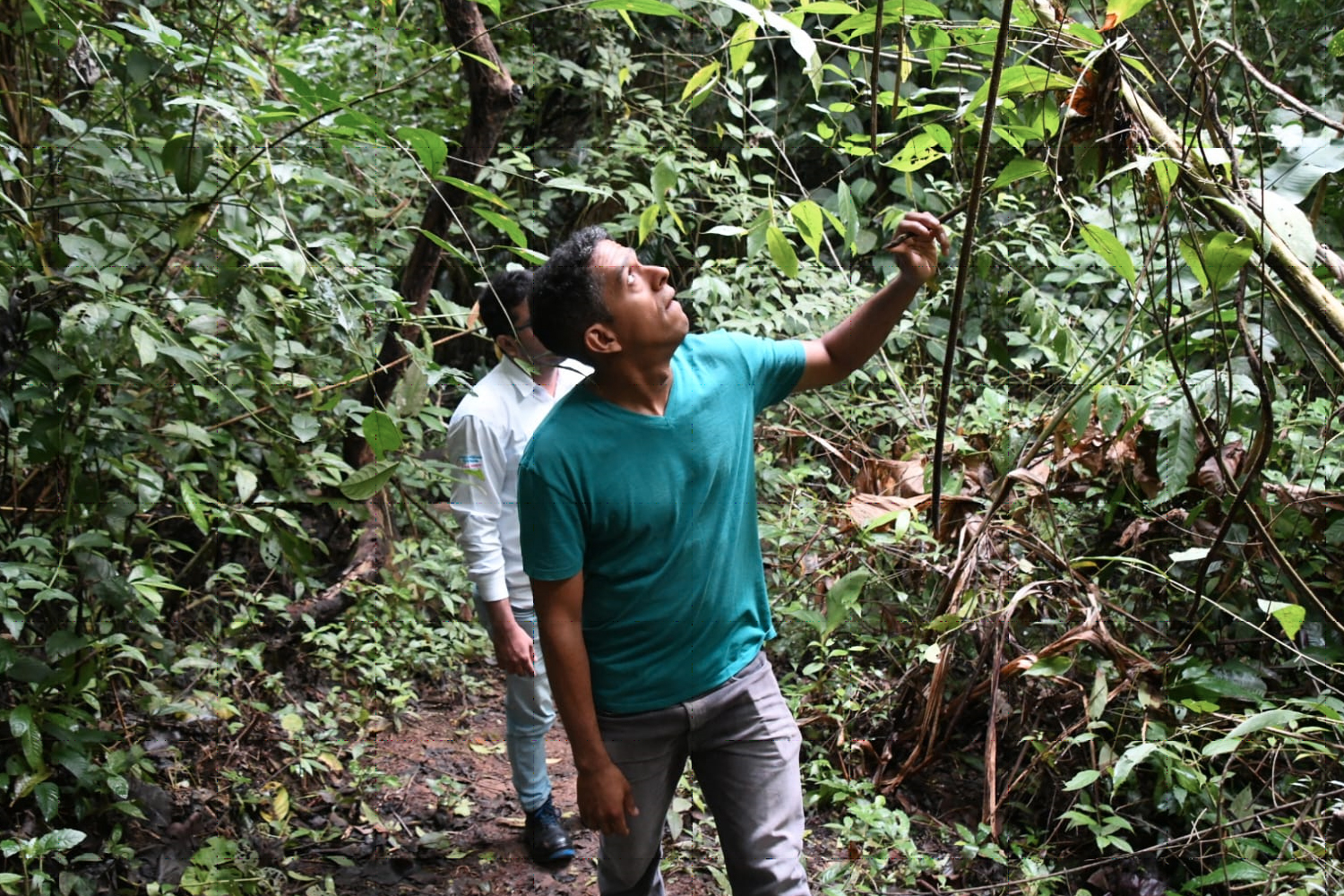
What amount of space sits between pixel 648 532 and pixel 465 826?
80.3 inches

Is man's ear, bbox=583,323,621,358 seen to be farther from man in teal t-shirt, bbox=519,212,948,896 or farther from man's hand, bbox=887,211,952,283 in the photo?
man's hand, bbox=887,211,952,283

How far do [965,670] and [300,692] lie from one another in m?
2.62

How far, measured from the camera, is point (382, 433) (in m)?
2.21

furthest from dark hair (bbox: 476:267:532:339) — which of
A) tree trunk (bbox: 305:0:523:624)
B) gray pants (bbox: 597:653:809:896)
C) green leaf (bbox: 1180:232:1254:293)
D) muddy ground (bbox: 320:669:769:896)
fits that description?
green leaf (bbox: 1180:232:1254:293)

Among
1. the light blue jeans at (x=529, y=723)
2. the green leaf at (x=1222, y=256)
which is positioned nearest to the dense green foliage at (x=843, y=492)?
the green leaf at (x=1222, y=256)

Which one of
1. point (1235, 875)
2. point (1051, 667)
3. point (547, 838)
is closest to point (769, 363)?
point (1051, 667)

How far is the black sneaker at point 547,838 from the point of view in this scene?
342 centimetres

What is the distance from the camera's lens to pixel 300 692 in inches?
170

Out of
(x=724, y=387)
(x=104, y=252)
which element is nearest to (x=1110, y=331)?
→ (x=724, y=387)

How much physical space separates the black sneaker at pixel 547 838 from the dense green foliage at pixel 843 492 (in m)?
0.70

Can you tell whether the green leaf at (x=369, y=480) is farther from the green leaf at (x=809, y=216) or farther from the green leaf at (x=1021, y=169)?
the green leaf at (x=1021, y=169)

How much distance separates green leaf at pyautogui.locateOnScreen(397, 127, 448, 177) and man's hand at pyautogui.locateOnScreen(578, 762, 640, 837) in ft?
4.04

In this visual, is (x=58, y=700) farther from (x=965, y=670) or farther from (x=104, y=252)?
(x=965, y=670)

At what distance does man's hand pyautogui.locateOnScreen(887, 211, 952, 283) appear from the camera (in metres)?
2.15
